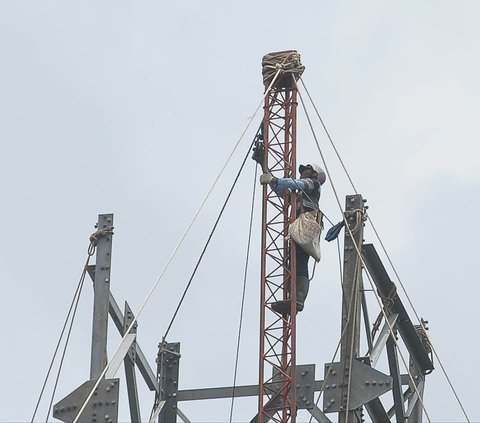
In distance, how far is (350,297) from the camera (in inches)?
1606

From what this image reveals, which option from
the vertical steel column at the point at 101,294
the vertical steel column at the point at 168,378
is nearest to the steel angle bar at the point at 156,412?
the vertical steel column at the point at 168,378

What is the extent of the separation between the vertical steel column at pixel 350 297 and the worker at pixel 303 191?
2531 millimetres

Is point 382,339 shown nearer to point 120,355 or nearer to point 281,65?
point 120,355

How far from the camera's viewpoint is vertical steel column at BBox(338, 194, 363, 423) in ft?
131

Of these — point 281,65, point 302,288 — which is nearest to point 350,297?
point 302,288

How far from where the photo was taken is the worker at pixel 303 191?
4412 centimetres

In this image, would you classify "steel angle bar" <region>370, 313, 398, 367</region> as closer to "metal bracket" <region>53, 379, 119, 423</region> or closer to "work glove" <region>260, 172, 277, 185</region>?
"work glove" <region>260, 172, 277, 185</region>

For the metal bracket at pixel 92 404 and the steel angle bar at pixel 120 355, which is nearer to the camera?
the metal bracket at pixel 92 404

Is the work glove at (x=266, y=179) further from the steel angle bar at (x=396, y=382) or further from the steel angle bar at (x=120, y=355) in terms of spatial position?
the steel angle bar at (x=120, y=355)

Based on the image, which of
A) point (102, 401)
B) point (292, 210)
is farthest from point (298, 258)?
point (102, 401)

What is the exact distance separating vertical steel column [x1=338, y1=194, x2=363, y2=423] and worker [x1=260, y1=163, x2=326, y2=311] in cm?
253

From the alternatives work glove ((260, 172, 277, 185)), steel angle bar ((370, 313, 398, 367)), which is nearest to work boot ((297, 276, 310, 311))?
work glove ((260, 172, 277, 185))

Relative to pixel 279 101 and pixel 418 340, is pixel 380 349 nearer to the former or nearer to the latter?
pixel 418 340

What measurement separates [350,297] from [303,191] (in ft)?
13.1
